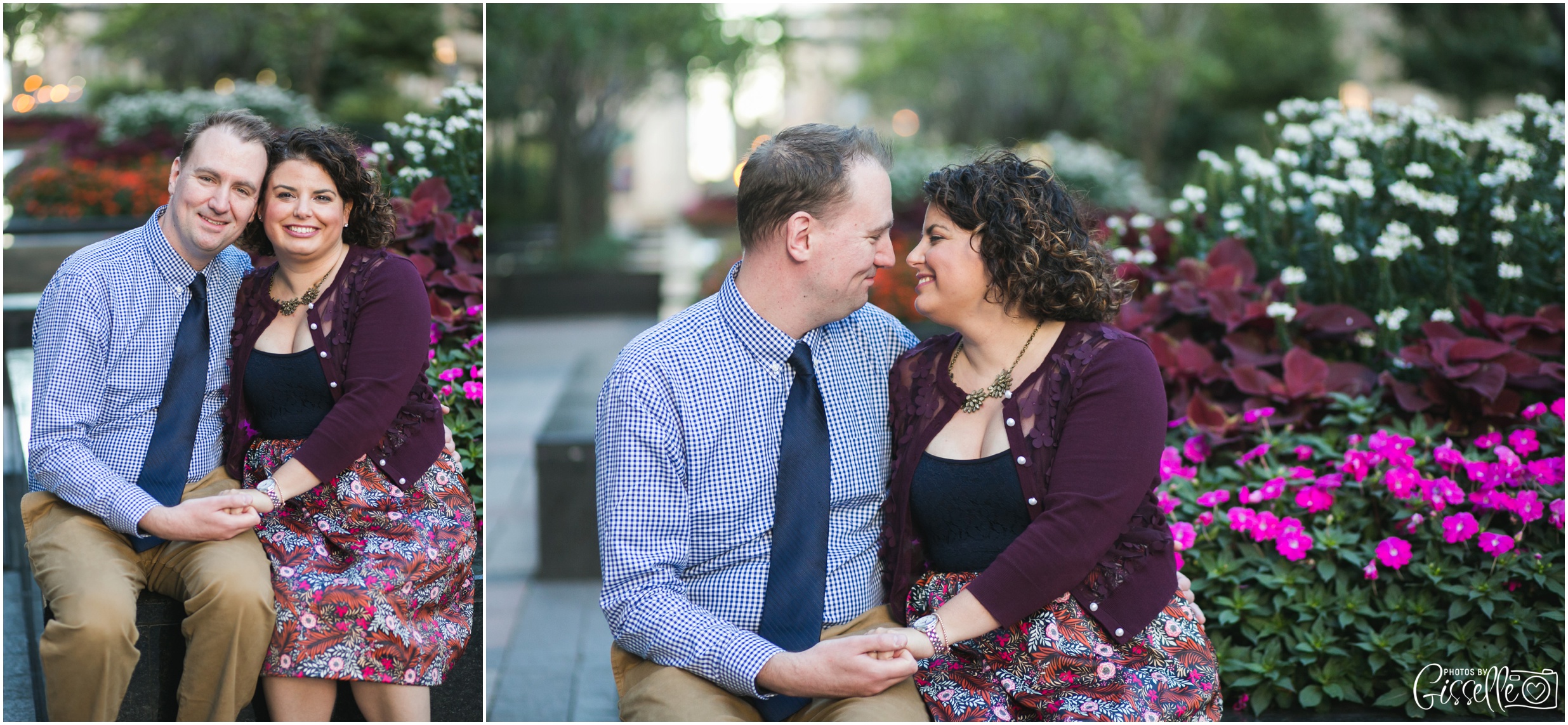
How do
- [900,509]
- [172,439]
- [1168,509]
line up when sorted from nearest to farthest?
[900,509] < [172,439] < [1168,509]

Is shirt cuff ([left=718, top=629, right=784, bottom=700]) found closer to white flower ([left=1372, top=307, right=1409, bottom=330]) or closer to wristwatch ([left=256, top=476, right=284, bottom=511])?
wristwatch ([left=256, top=476, right=284, bottom=511])

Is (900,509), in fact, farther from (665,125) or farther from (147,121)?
(665,125)

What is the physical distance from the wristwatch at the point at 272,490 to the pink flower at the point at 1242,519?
93.4 inches

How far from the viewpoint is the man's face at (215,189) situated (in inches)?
94.9

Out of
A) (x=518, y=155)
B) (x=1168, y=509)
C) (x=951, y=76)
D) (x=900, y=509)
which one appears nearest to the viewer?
(x=900, y=509)

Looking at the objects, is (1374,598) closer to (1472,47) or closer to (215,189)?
(215,189)

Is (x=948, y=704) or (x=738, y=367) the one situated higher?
(x=738, y=367)

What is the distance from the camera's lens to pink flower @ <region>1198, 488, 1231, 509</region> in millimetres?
3160

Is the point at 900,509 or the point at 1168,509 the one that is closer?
the point at 900,509

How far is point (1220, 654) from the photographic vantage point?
117 inches

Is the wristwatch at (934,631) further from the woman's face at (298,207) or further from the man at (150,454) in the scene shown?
the woman's face at (298,207)

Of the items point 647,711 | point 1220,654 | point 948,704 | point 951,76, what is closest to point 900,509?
point 948,704

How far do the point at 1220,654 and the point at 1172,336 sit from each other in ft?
4.62

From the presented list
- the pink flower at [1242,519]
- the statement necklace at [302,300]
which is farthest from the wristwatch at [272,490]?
the pink flower at [1242,519]
